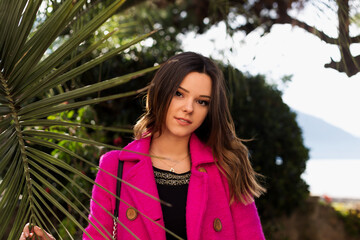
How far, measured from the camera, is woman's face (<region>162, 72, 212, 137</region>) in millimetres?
1823

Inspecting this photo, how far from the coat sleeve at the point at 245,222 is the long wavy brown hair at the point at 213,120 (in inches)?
1.6

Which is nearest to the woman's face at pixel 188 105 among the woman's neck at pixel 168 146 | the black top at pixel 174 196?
the woman's neck at pixel 168 146

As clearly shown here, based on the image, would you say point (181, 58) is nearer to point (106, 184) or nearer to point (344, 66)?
point (106, 184)

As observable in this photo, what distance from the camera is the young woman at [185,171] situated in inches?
70.7

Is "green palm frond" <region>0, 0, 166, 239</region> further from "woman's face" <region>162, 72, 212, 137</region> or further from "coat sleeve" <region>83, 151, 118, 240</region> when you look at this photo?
"woman's face" <region>162, 72, 212, 137</region>

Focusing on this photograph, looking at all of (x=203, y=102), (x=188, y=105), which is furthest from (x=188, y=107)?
(x=203, y=102)

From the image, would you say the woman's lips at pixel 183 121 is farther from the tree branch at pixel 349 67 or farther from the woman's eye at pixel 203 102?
the tree branch at pixel 349 67

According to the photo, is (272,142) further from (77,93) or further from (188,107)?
(77,93)

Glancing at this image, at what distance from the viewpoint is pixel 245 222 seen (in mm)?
1896

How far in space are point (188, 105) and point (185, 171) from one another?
355 mm

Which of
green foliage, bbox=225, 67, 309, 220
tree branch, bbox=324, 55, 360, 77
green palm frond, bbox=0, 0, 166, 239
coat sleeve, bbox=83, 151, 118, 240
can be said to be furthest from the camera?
green foliage, bbox=225, 67, 309, 220

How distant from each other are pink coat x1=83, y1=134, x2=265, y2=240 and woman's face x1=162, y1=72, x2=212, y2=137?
0.59ft

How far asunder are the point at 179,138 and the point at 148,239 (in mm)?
481

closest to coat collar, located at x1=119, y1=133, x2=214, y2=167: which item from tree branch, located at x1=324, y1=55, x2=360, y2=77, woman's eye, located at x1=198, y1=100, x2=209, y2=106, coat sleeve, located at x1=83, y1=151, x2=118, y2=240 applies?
coat sleeve, located at x1=83, y1=151, x2=118, y2=240
